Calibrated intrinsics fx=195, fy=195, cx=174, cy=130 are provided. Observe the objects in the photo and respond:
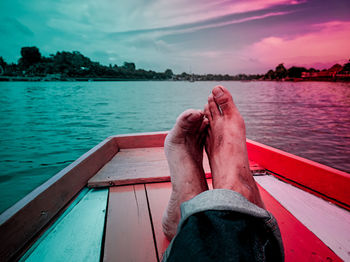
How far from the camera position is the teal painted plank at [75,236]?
0.69 metres

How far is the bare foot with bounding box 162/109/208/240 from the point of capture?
2.49 feet

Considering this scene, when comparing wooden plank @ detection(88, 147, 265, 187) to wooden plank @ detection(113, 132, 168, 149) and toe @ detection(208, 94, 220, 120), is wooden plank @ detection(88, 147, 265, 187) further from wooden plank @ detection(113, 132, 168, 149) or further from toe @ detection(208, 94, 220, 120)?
toe @ detection(208, 94, 220, 120)

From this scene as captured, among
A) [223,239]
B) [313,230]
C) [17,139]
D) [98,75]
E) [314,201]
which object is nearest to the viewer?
[223,239]

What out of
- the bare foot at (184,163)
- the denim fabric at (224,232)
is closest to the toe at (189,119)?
the bare foot at (184,163)

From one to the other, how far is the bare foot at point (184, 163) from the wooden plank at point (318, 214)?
48cm

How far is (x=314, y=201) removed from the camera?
103 centimetres

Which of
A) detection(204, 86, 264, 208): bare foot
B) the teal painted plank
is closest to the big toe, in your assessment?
detection(204, 86, 264, 208): bare foot

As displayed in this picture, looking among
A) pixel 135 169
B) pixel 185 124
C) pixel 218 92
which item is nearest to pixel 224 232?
pixel 185 124

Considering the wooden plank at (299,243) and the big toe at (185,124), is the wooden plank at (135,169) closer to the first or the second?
the big toe at (185,124)

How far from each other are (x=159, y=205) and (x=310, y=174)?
0.87 m

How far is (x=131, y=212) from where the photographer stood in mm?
937

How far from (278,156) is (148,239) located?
3.33ft

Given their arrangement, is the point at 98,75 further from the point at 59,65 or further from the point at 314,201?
the point at 314,201

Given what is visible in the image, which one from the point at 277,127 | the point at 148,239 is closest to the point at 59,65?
the point at 277,127
